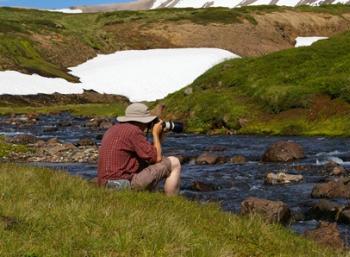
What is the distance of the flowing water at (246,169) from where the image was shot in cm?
1820

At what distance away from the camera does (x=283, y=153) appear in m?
26.9

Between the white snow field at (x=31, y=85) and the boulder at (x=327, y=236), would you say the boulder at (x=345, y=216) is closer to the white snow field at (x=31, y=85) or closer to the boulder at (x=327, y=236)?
the boulder at (x=327, y=236)

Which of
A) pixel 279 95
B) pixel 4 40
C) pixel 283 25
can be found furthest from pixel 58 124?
pixel 283 25

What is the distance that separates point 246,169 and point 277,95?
19052mm

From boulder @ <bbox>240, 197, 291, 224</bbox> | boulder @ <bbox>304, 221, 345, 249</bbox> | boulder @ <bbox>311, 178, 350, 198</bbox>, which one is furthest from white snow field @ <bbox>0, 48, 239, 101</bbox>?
boulder @ <bbox>304, 221, 345, 249</bbox>

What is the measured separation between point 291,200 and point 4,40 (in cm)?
11507

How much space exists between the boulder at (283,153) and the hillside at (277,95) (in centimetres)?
917

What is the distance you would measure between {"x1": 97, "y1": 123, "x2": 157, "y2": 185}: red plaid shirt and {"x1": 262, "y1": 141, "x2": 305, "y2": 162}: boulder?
14.7 meters

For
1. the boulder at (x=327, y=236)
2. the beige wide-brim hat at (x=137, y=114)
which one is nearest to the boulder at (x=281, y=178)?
the boulder at (x=327, y=236)

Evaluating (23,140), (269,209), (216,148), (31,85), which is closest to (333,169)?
(269,209)

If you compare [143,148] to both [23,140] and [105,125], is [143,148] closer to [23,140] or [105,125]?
[23,140]

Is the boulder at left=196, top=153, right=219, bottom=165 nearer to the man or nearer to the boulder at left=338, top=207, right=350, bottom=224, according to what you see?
the boulder at left=338, top=207, right=350, bottom=224

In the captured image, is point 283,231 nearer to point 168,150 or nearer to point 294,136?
point 168,150

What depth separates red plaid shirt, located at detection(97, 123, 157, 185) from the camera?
1221cm
